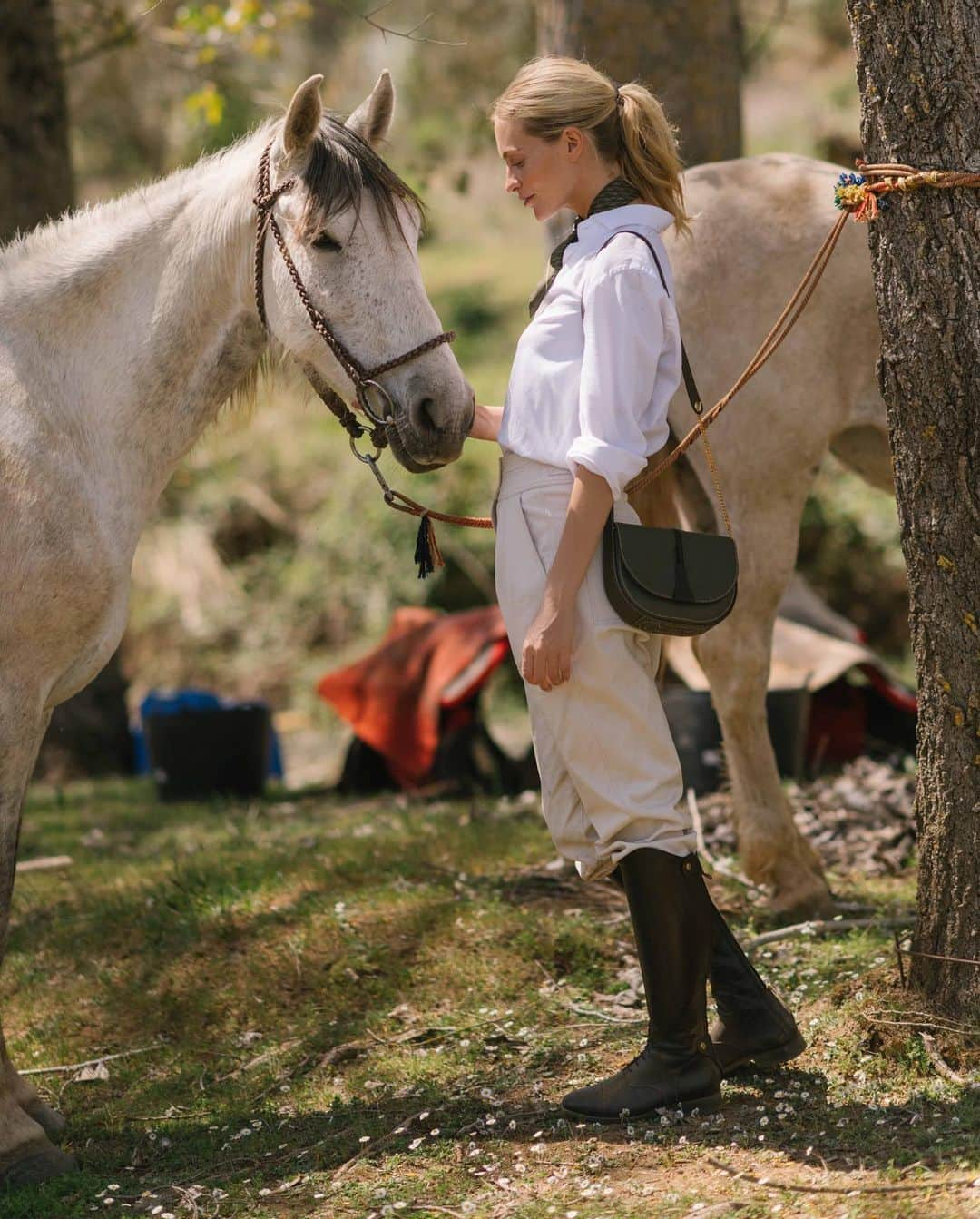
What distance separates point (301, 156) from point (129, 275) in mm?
541

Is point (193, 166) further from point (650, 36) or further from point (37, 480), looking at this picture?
point (650, 36)

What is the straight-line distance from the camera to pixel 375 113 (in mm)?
3189

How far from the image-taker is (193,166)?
3.32 m

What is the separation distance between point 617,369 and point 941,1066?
65.1 inches

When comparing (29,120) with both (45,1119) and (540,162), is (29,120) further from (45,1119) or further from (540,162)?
(45,1119)

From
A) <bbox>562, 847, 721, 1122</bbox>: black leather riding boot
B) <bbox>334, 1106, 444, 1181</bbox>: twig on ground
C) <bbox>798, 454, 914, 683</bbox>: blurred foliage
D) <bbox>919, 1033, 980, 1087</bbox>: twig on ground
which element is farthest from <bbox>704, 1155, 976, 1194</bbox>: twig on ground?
<bbox>798, 454, 914, 683</bbox>: blurred foliage

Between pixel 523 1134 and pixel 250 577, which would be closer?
pixel 523 1134

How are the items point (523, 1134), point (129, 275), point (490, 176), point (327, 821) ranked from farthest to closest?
point (490, 176) → point (327, 821) → point (129, 275) → point (523, 1134)

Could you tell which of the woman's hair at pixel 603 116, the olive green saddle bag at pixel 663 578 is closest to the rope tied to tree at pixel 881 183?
the woman's hair at pixel 603 116

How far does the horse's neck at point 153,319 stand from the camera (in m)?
3.13

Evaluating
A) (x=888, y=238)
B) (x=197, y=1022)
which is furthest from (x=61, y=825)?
(x=888, y=238)

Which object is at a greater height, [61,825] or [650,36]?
[650,36]

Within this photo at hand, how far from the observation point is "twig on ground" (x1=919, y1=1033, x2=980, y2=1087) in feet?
9.16

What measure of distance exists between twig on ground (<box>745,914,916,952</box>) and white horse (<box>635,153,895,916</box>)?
180mm
